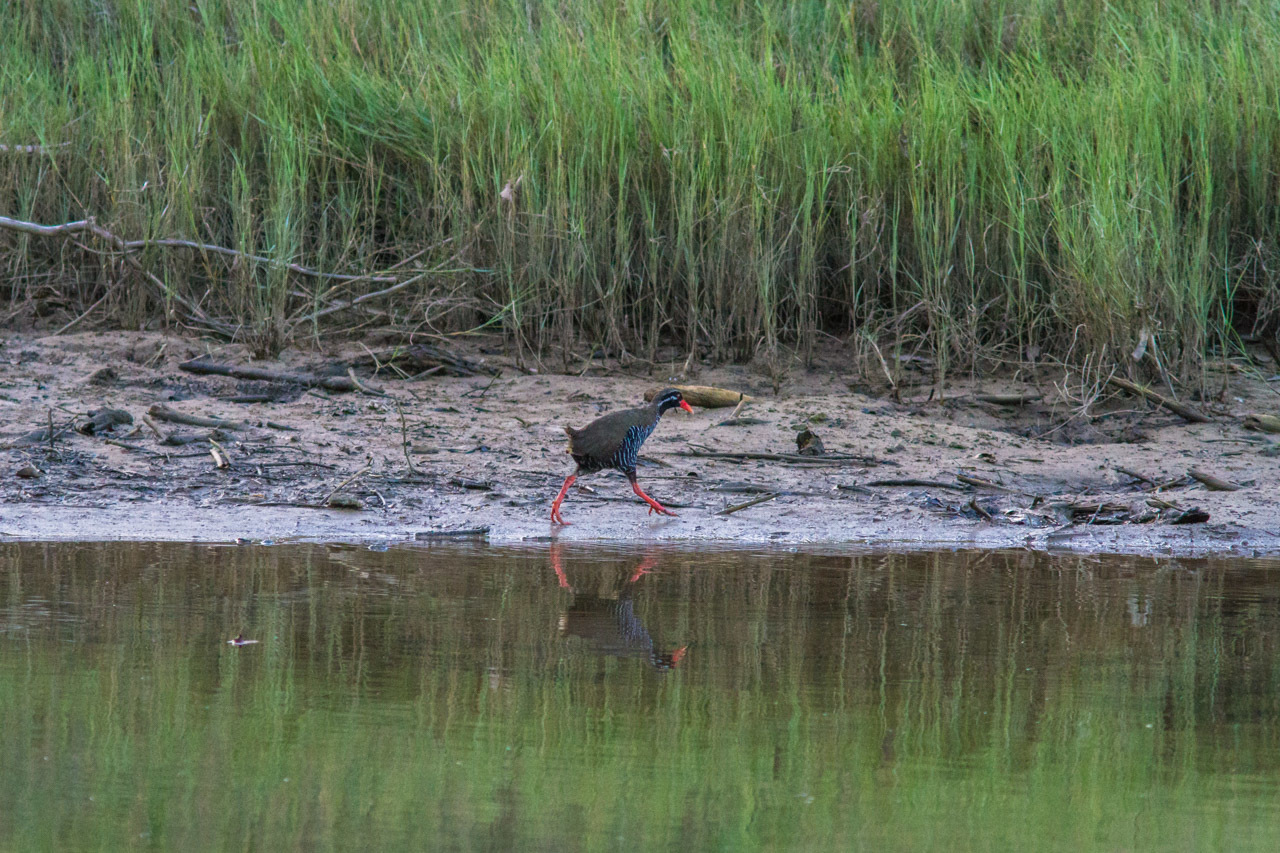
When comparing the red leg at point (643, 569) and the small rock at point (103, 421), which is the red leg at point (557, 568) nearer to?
the red leg at point (643, 569)

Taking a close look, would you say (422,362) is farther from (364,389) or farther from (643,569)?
(643,569)

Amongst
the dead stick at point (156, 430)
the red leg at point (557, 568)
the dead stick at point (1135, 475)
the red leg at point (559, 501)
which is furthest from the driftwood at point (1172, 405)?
the dead stick at point (156, 430)

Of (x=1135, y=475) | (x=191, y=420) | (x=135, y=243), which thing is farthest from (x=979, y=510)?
(x=135, y=243)

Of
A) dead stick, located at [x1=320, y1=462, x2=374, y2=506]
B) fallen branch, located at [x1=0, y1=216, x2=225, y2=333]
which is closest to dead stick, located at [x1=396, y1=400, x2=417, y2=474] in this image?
dead stick, located at [x1=320, y1=462, x2=374, y2=506]

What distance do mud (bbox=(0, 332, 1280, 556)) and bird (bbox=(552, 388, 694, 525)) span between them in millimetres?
94

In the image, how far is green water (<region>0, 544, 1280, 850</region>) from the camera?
2.18 m

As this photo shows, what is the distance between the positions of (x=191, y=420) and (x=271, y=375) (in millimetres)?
667

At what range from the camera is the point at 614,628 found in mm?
3377

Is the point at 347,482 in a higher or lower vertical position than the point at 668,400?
lower

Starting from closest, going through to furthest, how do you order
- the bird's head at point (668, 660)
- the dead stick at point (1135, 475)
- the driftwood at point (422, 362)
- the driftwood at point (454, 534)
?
the bird's head at point (668, 660), the driftwood at point (454, 534), the dead stick at point (1135, 475), the driftwood at point (422, 362)

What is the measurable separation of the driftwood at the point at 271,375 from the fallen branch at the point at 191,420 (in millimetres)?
583

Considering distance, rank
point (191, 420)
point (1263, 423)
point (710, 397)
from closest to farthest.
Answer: point (191, 420) → point (1263, 423) → point (710, 397)

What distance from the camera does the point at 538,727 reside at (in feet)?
8.48

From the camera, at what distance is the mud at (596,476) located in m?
4.73
